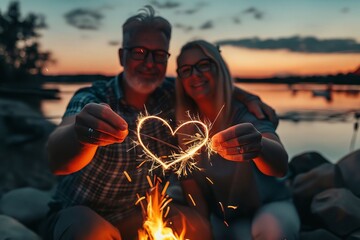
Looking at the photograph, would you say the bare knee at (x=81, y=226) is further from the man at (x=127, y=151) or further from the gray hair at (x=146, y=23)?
the gray hair at (x=146, y=23)

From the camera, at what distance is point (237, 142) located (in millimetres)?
2562

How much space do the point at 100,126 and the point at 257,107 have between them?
5.82 ft

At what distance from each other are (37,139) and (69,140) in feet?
18.4

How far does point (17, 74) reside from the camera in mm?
27859

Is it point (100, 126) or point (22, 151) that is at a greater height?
point (100, 126)

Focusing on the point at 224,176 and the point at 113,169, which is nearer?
the point at 113,169

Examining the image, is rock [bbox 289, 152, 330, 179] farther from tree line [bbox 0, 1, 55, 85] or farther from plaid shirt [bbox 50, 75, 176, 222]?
tree line [bbox 0, 1, 55, 85]

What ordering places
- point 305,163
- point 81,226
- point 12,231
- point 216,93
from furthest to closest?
point 305,163
point 12,231
point 216,93
point 81,226

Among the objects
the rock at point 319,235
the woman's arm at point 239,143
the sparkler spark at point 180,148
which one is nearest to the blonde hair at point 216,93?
the sparkler spark at point 180,148

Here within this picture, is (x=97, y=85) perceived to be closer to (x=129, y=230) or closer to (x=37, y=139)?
(x=129, y=230)

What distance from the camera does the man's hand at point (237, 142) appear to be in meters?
2.56

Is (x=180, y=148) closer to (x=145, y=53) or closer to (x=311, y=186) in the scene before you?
(x=145, y=53)

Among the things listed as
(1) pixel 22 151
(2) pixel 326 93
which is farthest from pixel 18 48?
(2) pixel 326 93

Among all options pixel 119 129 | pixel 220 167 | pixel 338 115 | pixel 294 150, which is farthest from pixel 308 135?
pixel 119 129
